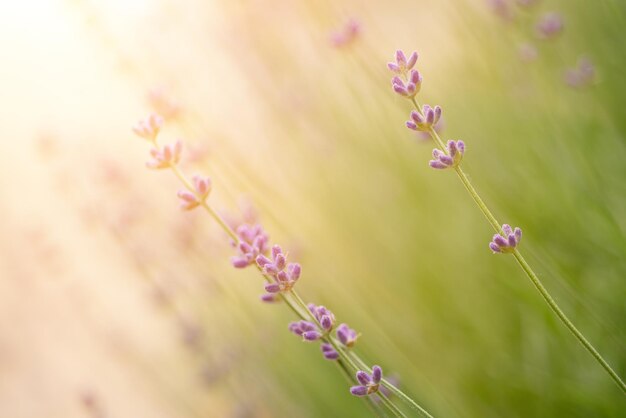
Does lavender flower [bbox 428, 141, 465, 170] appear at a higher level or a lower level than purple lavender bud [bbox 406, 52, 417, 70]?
lower

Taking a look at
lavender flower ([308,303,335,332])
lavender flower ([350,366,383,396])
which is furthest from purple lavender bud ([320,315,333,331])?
lavender flower ([350,366,383,396])

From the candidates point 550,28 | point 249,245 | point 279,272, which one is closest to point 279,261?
point 279,272

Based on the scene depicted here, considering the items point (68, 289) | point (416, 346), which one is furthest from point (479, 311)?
point (68, 289)

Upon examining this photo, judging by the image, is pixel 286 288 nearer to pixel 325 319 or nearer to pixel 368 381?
pixel 325 319

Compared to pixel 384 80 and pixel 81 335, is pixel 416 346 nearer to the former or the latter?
pixel 384 80

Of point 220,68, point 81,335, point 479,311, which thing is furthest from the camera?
point 81,335

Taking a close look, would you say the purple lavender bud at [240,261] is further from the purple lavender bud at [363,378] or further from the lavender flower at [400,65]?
the lavender flower at [400,65]

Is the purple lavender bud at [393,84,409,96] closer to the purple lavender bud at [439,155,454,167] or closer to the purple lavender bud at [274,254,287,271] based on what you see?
the purple lavender bud at [439,155,454,167]
